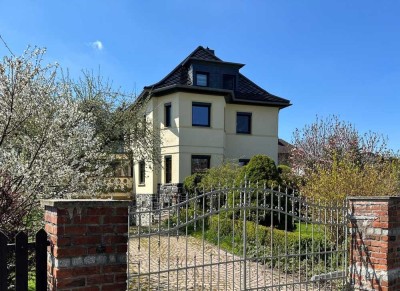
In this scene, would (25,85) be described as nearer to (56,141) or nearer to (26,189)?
(56,141)

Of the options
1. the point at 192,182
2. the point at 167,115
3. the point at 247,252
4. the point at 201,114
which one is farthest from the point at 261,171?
the point at 167,115

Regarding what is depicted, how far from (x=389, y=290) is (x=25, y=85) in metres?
7.73

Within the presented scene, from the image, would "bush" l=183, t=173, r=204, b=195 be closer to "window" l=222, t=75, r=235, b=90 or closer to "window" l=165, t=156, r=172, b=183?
"window" l=165, t=156, r=172, b=183

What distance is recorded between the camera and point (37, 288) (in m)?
2.91

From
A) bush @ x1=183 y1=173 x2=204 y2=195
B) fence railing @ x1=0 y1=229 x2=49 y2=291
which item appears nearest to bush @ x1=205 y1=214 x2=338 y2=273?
fence railing @ x1=0 y1=229 x2=49 y2=291

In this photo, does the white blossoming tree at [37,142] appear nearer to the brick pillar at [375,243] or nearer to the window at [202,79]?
the brick pillar at [375,243]

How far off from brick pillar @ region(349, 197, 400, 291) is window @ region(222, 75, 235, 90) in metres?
17.1

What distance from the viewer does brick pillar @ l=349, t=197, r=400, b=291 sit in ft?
15.9

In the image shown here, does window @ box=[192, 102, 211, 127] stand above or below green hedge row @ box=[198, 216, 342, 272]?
above

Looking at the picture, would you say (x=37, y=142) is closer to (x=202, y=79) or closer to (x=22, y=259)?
(x=22, y=259)

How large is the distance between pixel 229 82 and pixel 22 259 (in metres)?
20.0

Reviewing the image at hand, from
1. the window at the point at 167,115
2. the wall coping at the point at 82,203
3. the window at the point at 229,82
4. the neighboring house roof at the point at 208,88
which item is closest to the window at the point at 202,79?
the neighboring house roof at the point at 208,88

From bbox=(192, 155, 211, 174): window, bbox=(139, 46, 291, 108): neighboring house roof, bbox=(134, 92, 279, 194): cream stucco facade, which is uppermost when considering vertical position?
bbox=(139, 46, 291, 108): neighboring house roof

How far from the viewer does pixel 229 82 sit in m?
22.0
